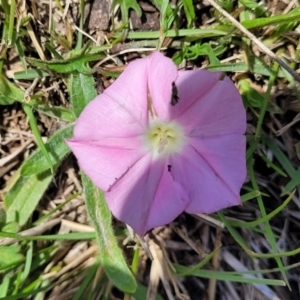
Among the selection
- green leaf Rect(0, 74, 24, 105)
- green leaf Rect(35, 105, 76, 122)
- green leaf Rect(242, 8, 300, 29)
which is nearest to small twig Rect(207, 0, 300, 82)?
green leaf Rect(242, 8, 300, 29)

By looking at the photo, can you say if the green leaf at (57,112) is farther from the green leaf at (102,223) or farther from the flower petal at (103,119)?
the flower petal at (103,119)

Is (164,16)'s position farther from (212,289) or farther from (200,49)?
(212,289)

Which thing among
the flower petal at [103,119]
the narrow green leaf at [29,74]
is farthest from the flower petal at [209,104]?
the narrow green leaf at [29,74]

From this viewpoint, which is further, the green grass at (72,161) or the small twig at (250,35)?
the green grass at (72,161)

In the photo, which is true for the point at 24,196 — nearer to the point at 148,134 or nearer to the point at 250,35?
the point at 148,134

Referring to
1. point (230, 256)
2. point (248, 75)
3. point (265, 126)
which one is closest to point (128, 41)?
point (248, 75)

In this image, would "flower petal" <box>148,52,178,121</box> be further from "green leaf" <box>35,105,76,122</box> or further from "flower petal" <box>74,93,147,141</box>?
"green leaf" <box>35,105,76,122</box>
